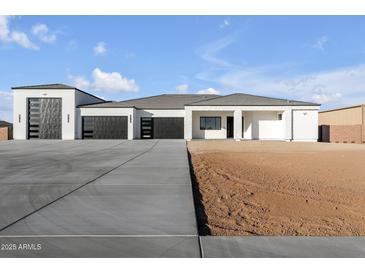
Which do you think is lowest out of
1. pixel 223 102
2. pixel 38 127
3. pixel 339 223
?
pixel 339 223

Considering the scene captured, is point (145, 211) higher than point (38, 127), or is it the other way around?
point (38, 127)

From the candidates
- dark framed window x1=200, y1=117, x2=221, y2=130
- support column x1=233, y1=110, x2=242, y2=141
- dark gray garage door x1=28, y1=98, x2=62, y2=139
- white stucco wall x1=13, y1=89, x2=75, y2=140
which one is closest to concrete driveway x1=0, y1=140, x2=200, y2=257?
support column x1=233, y1=110, x2=242, y2=141

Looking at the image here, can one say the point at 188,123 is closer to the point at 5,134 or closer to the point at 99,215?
the point at 5,134

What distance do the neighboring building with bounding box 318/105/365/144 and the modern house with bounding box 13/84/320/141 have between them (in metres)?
3.58

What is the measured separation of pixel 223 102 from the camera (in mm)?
32781

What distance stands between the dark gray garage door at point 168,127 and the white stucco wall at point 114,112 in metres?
2.82

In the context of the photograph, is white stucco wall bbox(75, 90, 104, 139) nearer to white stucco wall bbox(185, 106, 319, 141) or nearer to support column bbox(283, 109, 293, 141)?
white stucco wall bbox(185, 106, 319, 141)

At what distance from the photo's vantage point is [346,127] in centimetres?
3362

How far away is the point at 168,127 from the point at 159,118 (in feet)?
4.44

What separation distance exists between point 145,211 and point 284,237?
2411mm

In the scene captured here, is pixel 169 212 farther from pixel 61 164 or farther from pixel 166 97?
pixel 166 97

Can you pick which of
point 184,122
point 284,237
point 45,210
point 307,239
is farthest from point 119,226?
point 184,122

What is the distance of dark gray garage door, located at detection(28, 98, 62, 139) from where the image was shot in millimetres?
32125

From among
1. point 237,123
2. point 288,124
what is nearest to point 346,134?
point 288,124
